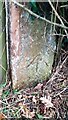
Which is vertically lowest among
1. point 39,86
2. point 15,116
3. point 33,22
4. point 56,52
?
point 15,116

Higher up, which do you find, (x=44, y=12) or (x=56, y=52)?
(x=44, y=12)

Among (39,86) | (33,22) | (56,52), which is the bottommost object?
(39,86)

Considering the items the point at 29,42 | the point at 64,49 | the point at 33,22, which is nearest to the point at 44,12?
the point at 33,22

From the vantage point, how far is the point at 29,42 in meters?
2.09

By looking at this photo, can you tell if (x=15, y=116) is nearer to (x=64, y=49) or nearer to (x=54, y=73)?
(x=54, y=73)

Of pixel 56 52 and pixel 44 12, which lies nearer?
pixel 44 12

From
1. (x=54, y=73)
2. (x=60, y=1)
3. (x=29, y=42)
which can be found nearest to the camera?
(x=60, y=1)

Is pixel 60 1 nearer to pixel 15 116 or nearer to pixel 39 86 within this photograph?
pixel 39 86

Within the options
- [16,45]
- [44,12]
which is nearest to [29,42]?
[16,45]

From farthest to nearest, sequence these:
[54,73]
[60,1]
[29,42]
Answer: [54,73] < [29,42] < [60,1]

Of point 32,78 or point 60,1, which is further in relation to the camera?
point 32,78

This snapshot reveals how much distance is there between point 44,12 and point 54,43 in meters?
0.28

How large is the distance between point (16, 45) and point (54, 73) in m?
0.39

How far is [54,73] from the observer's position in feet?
7.37
